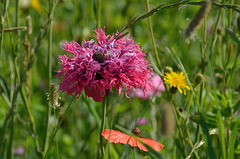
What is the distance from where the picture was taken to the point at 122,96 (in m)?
0.76

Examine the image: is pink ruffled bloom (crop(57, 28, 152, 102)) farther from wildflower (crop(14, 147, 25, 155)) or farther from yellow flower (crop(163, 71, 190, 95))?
wildflower (crop(14, 147, 25, 155))

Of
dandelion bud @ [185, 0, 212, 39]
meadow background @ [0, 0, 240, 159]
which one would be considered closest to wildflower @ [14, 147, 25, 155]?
meadow background @ [0, 0, 240, 159]

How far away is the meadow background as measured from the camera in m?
0.70

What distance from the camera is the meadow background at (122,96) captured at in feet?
2.29

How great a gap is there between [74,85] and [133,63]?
0.40 ft

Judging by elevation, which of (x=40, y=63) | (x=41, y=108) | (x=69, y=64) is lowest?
(x=41, y=108)

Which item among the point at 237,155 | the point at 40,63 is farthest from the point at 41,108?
the point at 237,155

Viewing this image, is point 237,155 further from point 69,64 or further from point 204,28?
point 69,64

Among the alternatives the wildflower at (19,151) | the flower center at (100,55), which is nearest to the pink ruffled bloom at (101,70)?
the flower center at (100,55)

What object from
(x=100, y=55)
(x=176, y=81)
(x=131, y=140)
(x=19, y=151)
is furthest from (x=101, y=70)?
(x=19, y=151)

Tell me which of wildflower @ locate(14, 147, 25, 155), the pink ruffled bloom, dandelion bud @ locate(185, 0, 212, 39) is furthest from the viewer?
wildflower @ locate(14, 147, 25, 155)

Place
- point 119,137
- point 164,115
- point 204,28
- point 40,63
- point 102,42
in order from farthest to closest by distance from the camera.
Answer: point 40,63 < point 164,115 < point 204,28 < point 102,42 < point 119,137

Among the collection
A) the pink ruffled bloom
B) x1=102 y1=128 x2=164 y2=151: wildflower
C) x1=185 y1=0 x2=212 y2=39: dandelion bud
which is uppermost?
x1=185 y1=0 x2=212 y2=39: dandelion bud

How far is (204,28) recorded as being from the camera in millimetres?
830
